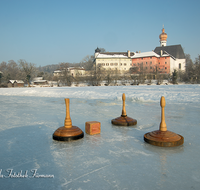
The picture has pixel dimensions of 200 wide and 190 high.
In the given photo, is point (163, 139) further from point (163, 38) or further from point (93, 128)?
point (163, 38)

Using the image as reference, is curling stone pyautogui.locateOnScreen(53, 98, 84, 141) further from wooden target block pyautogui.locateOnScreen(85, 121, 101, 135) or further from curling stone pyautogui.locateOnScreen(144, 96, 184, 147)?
curling stone pyautogui.locateOnScreen(144, 96, 184, 147)

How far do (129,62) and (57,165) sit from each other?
3058 inches

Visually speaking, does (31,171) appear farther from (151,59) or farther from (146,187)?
(151,59)

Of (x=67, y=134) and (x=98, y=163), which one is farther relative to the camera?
(x=67, y=134)

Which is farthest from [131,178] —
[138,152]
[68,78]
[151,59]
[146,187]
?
[151,59]

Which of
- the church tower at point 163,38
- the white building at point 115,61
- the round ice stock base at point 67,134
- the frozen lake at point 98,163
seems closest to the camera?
the frozen lake at point 98,163

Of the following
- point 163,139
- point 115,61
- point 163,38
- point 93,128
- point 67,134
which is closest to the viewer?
point 163,139

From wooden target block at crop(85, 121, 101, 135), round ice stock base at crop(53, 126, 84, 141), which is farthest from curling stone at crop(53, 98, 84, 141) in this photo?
wooden target block at crop(85, 121, 101, 135)

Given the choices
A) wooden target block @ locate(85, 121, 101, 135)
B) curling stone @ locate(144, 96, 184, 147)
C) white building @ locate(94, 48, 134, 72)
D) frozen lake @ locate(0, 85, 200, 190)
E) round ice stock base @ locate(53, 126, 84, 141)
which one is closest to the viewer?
frozen lake @ locate(0, 85, 200, 190)

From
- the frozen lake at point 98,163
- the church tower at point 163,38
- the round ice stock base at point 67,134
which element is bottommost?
the frozen lake at point 98,163

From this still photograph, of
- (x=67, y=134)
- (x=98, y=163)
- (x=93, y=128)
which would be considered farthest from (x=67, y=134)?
(x=98, y=163)

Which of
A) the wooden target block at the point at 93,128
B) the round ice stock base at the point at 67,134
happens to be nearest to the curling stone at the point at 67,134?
the round ice stock base at the point at 67,134

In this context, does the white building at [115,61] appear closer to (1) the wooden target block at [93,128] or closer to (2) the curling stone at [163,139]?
(1) the wooden target block at [93,128]

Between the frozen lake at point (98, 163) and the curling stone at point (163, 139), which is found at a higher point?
the curling stone at point (163, 139)
